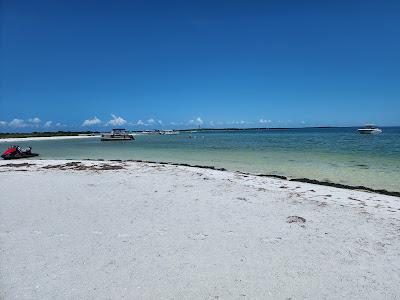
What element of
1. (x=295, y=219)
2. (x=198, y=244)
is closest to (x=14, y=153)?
(x=198, y=244)

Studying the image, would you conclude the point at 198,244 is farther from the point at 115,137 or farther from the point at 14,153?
the point at 115,137

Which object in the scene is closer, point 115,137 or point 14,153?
point 14,153

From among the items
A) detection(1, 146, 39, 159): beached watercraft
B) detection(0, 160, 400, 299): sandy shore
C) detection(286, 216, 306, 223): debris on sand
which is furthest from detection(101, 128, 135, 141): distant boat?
detection(286, 216, 306, 223): debris on sand

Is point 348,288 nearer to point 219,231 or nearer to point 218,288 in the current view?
point 218,288

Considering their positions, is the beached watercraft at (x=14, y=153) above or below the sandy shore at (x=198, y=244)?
above

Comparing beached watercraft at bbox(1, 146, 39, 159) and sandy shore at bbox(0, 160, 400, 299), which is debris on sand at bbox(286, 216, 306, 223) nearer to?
sandy shore at bbox(0, 160, 400, 299)

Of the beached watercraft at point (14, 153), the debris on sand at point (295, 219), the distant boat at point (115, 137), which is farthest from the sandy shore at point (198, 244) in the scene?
the distant boat at point (115, 137)

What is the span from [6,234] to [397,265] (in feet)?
22.9

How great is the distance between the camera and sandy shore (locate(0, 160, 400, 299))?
14.6 ft

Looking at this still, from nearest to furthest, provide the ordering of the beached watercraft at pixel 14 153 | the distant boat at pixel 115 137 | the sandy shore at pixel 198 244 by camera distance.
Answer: the sandy shore at pixel 198 244 → the beached watercraft at pixel 14 153 → the distant boat at pixel 115 137

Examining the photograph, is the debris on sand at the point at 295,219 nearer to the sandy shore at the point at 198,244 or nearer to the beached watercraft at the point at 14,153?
the sandy shore at the point at 198,244

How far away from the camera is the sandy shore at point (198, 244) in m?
4.45

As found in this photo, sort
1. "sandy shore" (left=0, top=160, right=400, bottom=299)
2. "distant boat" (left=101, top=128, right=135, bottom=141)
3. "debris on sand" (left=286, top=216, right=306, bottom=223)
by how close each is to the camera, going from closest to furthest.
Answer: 1. "sandy shore" (left=0, top=160, right=400, bottom=299)
2. "debris on sand" (left=286, top=216, right=306, bottom=223)
3. "distant boat" (left=101, top=128, right=135, bottom=141)

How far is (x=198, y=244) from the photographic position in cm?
600
